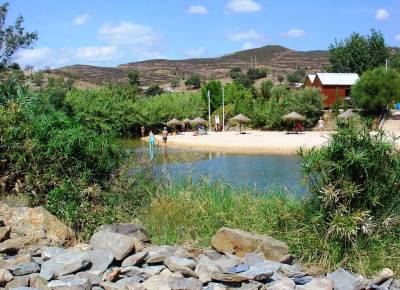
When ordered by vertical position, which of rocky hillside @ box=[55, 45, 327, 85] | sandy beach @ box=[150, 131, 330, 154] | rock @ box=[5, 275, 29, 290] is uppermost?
rocky hillside @ box=[55, 45, 327, 85]

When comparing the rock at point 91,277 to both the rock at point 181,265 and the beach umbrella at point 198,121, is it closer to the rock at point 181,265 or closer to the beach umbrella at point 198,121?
the rock at point 181,265

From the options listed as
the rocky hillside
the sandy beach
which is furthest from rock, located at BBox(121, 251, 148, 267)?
the rocky hillside

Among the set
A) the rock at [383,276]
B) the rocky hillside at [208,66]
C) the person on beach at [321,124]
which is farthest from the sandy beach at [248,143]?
the rocky hillside at [208,66]

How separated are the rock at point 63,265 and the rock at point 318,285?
1.89m

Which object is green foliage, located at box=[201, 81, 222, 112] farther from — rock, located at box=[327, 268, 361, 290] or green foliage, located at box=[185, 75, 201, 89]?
rock, located at box=[327, 268, 361, 290]

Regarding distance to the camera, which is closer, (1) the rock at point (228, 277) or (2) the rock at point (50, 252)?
(1) the rock at point (228, 277)

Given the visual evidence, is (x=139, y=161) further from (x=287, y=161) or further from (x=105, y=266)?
(x=287, y=161)

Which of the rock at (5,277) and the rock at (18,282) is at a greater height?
the rock at (5,277)

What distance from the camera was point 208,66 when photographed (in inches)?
4852

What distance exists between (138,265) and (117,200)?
84.3 inches

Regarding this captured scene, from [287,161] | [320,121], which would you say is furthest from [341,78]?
[287,161]

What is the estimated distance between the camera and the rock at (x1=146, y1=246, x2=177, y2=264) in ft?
17.0

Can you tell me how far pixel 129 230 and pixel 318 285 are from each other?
2.25m

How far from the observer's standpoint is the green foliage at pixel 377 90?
46.8 meters
